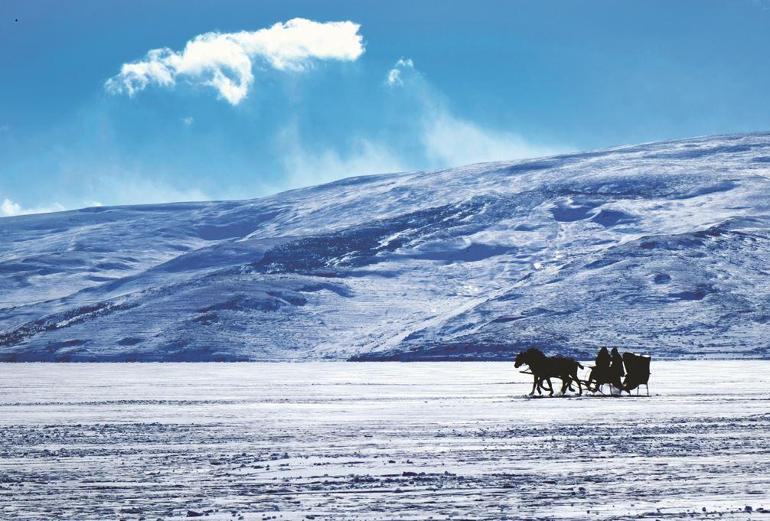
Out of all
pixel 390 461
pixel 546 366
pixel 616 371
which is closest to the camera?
pixel 390 461

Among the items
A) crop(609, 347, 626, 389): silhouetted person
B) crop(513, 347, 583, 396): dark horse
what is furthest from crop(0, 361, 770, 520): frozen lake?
crop(609, 347, 626, 389): silhouetted person

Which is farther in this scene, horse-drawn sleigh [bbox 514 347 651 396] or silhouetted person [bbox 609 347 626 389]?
silhouetted person [bbox 609 347 626 389]

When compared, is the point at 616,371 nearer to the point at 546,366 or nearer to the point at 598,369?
the point at 598,369

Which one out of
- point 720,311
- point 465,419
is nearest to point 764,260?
point 720,311

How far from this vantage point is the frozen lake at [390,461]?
16.3 m

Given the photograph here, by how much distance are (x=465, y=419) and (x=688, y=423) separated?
6040 mm

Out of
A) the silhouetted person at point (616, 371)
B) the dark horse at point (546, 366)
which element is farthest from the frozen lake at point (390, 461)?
the silhouetted person at point (616, 371)

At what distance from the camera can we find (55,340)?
188 m

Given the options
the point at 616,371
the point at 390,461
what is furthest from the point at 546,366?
the point at 390,461

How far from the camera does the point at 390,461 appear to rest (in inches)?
870

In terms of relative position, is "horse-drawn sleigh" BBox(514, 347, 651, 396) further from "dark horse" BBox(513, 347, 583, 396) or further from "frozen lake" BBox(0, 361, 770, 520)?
"frozen lake" BBox(0, 361, 770, 520)

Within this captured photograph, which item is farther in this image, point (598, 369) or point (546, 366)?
point (598, 369)

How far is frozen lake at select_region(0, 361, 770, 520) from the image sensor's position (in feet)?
53.5

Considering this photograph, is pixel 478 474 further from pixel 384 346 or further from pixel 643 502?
pixel 384 346
